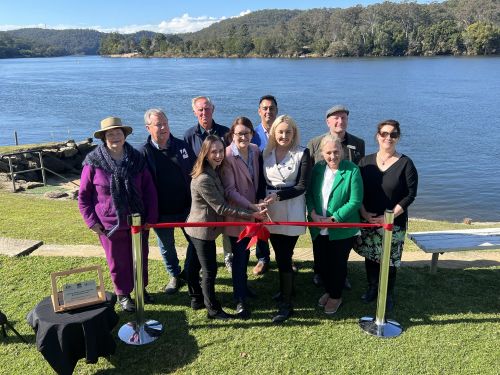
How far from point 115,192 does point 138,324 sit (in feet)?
4.37

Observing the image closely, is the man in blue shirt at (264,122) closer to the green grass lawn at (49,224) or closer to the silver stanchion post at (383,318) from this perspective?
the silver stanchion post at (383,318)

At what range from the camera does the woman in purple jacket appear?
4.47 m

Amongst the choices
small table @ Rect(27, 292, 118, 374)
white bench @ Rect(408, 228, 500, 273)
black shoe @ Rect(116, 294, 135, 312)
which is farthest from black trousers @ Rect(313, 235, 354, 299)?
small table @ Rect(27, 292, 118, 374)

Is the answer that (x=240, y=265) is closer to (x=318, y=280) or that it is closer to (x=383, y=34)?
(x=318, y=280)

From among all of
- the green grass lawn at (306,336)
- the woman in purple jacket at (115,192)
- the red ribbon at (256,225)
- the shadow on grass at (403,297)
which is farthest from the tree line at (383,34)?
the woman in purple jacket at (115,192)

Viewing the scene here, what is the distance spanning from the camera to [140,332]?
14.6 feet

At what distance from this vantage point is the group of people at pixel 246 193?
4.46m

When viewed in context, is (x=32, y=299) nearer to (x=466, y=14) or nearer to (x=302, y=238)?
(x=302, y=238)

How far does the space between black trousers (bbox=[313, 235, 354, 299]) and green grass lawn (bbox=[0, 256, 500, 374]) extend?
311 millimetres

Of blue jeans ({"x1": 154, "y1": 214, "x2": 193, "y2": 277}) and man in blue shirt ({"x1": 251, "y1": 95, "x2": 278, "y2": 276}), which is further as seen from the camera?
man in blue shirt ({"x1": 251, "y1": 95, "x2": 278, "y2": 276})

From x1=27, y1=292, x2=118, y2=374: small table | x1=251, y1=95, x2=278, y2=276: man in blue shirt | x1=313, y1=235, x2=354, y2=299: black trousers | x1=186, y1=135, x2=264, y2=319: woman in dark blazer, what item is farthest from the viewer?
x1=251, y1=95, x2=278, y2=276: man in blue shirt

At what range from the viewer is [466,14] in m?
136

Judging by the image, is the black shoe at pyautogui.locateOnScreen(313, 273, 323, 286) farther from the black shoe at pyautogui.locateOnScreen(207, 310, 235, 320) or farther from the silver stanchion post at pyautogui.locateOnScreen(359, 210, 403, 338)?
the black shoe at pyautogui.locateOnScreen(207, 310, 235, 320)

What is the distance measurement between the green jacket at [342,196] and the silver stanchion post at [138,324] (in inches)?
70.0
